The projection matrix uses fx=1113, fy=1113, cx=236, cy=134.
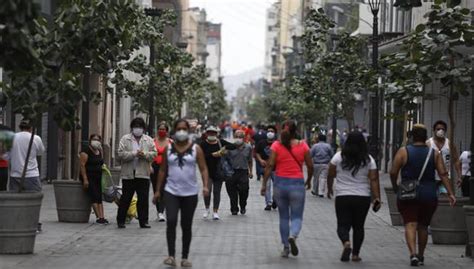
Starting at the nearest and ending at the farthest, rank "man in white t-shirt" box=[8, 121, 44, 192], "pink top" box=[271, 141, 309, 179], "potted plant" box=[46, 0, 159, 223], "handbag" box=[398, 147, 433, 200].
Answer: "handbag" box=[398, 147, 433, 200] → "pink top" box=[271, 141, 309, 179] → "potted plant" box=[46, 0, 159, 223] → "man in white t-shirt" box=[8, 121, 44, 192]

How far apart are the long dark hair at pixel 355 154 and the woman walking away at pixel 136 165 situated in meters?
5.30

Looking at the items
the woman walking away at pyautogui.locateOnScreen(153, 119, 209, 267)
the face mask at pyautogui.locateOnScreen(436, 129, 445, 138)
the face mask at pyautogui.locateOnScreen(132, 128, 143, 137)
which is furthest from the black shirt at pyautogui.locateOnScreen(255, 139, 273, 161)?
the woman walking away at pyautogui.locateOnScreen(153, 119, 209, 267)

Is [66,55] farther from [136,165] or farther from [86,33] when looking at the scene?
[136,165]

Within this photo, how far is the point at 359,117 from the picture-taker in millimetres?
65938

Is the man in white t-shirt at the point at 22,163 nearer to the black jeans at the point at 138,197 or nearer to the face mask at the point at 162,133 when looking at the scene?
the black jeans at the point at 138,197

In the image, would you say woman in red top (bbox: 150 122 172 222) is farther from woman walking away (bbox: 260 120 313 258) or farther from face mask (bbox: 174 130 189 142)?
face mask (bbox: 174 130 189 142)

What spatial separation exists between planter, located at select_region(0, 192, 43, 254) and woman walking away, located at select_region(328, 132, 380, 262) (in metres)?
3.90

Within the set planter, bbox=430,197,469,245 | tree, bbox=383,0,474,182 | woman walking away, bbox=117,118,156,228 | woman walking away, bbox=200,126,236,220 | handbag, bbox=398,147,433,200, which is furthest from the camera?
woman walking away, bbox=200,126,236,220

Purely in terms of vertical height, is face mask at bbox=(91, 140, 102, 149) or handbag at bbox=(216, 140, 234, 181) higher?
face mask at bbox=(91, 140, 102, 149)

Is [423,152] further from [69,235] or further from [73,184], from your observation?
[73,184]

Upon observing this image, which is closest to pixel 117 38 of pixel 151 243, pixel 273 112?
pixel 151 243

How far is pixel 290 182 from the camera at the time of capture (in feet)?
48.6

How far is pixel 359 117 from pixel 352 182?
52074 millimetres

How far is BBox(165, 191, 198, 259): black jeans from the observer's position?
13.3 meters
